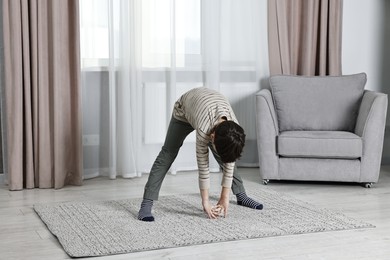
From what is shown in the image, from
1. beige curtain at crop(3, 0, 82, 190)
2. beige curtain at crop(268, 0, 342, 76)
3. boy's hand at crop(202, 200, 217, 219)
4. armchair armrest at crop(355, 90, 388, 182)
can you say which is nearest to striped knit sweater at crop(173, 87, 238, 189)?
boy's hand at crop(202, 200, 217, 219)

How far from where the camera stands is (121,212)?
3.75 metres

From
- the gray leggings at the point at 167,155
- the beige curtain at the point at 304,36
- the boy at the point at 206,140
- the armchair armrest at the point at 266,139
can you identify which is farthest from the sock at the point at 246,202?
the beige curtain at the point at 304,36

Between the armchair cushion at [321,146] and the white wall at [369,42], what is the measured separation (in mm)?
1278

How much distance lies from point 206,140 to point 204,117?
12 cm

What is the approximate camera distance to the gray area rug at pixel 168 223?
3145 millimetres

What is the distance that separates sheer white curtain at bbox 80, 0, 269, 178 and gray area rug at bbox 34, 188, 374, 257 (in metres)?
0.94

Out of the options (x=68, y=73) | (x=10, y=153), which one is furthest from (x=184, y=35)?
(x=10, y=153)

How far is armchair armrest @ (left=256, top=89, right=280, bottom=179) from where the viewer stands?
15.1 feet

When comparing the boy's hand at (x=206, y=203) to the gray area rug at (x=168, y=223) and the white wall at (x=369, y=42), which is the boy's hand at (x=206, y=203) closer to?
the gray area rug at (x=168, y=223)

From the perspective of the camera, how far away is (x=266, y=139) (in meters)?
4.61

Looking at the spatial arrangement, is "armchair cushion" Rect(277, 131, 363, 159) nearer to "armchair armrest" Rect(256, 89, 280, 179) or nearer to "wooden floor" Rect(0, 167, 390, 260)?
"armchair armrest" Rect(256, 89, 280, 179)

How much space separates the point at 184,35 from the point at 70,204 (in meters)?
1.78

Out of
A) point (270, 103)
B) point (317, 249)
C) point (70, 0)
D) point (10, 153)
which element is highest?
point (70, 0)

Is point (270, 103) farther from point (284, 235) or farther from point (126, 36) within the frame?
point (284, 235)
